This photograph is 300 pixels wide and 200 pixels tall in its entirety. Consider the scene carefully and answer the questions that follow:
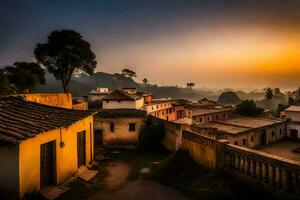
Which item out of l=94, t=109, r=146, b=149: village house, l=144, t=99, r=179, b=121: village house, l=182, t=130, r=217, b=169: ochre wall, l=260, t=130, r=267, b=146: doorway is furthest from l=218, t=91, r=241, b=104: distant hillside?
l=182, t=130, r=217, b=169: ochre wall

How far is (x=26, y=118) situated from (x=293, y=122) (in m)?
47.0

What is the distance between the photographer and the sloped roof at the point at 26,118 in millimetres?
9434

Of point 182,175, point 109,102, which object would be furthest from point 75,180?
point 109,102

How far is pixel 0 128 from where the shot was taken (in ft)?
31.9

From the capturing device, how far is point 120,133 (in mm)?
27719

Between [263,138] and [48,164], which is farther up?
[48,164]

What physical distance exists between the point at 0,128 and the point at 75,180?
5.05 m

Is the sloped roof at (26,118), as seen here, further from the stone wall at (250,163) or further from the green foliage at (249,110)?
the green foliage at (249,110)

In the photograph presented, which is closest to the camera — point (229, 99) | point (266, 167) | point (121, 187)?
point (266, 167)

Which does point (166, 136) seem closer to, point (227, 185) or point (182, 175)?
point (182, 175)

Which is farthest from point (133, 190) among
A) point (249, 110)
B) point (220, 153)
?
point (249, 110)

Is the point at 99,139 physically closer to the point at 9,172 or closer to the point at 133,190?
the point at 133,190

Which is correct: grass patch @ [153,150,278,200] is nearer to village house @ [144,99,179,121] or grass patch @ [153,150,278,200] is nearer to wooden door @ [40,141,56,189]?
wooden door @ [40,141,56,189]

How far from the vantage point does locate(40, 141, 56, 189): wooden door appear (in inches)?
445
